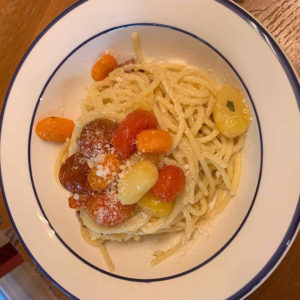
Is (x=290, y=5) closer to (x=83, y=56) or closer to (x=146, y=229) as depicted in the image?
(x=83, y=56)

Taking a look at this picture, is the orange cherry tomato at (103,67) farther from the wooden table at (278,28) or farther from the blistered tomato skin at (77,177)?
the blistered tomato skin at (77,177)

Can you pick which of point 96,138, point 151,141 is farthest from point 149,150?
point 96,138

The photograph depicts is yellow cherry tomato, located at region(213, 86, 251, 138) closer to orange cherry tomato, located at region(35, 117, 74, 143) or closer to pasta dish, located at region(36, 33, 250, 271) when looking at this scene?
pasta dish, located at region(36, 33, 250, 271)

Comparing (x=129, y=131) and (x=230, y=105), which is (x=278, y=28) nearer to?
(x=230, y=105)

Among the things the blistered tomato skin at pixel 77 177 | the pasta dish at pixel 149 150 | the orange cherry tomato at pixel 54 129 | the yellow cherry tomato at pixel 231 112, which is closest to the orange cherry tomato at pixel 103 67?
the pasta dish at pixel 149 150

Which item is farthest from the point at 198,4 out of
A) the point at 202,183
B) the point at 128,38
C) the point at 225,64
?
the point at 202,183

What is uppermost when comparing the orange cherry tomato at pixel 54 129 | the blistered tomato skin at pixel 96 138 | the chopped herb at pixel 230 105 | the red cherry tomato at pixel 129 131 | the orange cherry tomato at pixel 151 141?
the orange cherry tomato at pixel 54 129
